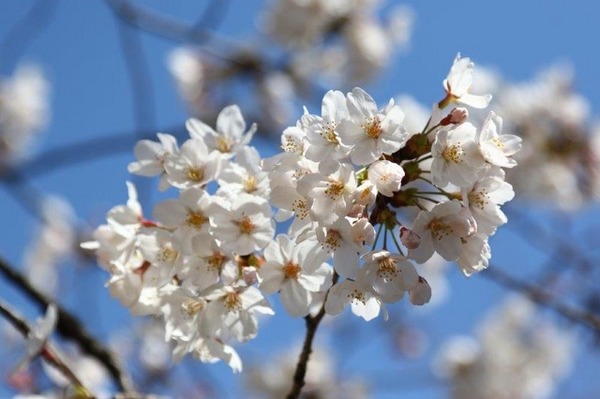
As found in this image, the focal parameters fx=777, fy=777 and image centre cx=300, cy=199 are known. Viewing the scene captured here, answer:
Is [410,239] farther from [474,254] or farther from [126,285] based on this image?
[126,285]

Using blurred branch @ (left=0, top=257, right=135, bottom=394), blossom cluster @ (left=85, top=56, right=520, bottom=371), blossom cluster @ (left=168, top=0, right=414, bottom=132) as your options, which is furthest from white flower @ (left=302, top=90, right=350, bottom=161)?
blossom cluster @ (left=168, top=0, right=414, bottom=132)

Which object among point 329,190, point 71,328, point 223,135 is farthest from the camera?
point 71,328

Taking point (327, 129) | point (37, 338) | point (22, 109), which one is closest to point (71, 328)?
point (37, 338)

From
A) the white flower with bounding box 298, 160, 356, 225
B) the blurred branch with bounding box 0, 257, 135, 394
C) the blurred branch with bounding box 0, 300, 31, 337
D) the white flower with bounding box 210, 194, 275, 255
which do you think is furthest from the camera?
the blurred branch with bounding box 0, 257, 135, 394

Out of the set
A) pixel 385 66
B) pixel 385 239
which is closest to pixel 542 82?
pixel 385 66

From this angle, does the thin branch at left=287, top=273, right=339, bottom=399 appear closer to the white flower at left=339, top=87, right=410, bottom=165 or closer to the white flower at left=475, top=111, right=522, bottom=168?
the white flower at left=339, top=87, right=410, bottom=165

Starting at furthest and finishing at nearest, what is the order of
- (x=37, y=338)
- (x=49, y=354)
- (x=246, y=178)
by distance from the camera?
(x=49, y=354) < (x=37, y=338) < (x=246, y=178)
